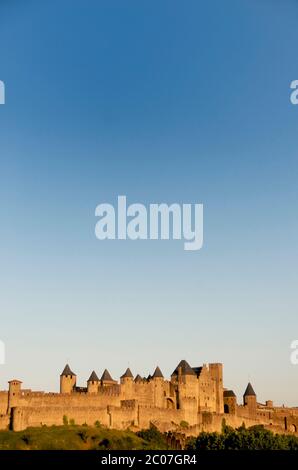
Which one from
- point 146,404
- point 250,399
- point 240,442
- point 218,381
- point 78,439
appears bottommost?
point 240,442

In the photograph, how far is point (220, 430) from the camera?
69.2 metres

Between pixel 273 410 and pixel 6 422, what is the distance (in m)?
36.5

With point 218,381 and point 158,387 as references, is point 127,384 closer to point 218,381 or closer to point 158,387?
point 158,387

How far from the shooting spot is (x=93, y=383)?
70.9 m

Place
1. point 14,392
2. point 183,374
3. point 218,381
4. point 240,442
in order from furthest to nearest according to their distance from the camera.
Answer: point 218,381 → point 183,374 → point 14,392 → point 240,442

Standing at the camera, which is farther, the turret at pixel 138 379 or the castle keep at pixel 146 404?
the turret at pixel 138 379

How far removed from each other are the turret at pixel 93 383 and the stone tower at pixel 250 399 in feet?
58.1

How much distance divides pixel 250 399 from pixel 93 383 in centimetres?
1924

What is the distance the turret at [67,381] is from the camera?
7062 cm

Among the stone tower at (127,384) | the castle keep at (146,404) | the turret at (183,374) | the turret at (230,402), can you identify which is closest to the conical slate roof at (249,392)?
the castle keep at (146,404)

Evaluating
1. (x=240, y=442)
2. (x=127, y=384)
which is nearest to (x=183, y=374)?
(x=127, y=384)

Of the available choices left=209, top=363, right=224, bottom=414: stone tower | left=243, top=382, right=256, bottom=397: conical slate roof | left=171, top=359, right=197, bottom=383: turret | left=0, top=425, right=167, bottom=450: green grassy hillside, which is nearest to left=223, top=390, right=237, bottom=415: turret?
left=209, top=363, right=224, bottom=414: stone tower

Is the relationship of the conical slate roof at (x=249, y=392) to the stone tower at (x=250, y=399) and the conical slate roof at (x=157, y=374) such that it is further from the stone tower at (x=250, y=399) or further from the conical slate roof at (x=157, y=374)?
the conical slate roof at (x=157, y=374)
